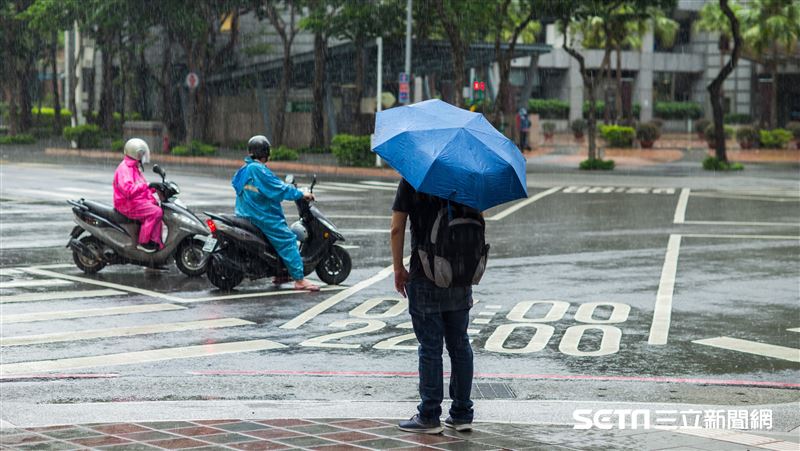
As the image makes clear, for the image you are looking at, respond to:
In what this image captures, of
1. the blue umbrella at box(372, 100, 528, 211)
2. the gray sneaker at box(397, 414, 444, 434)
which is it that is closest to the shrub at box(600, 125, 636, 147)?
the blue umbrella at box(372, 100, 528, 211)

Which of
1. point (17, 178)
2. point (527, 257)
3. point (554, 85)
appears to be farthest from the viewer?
point (554, 85)

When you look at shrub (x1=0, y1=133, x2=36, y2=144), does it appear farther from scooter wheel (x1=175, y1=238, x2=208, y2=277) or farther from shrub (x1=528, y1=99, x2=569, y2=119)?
scooter wheel (x1=175, y1=238, x2=208, y2=277)

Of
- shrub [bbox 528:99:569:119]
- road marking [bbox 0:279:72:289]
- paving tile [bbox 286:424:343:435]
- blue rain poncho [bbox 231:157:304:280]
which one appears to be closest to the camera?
paving tile [bbox 286:424:343:435]

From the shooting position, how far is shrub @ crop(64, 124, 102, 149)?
49.5 metres

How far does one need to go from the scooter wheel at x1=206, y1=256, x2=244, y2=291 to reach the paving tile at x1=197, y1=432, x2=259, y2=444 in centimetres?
686

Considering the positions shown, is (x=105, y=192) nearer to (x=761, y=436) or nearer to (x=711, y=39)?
(x=761, y=436)

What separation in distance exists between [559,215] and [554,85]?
2363 inches

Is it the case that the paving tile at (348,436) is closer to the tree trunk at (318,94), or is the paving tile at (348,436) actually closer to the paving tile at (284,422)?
the paving tile at (284,422)

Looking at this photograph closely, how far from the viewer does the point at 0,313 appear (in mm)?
11609

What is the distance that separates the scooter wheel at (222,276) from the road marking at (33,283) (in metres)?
1.70

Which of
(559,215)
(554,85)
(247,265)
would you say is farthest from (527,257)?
(554,85)

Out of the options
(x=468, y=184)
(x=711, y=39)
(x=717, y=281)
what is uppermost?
(x=711, y=39)

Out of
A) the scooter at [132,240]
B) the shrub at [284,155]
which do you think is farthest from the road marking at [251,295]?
the shrub at [284,155]

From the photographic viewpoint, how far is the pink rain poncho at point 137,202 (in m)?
14.3
